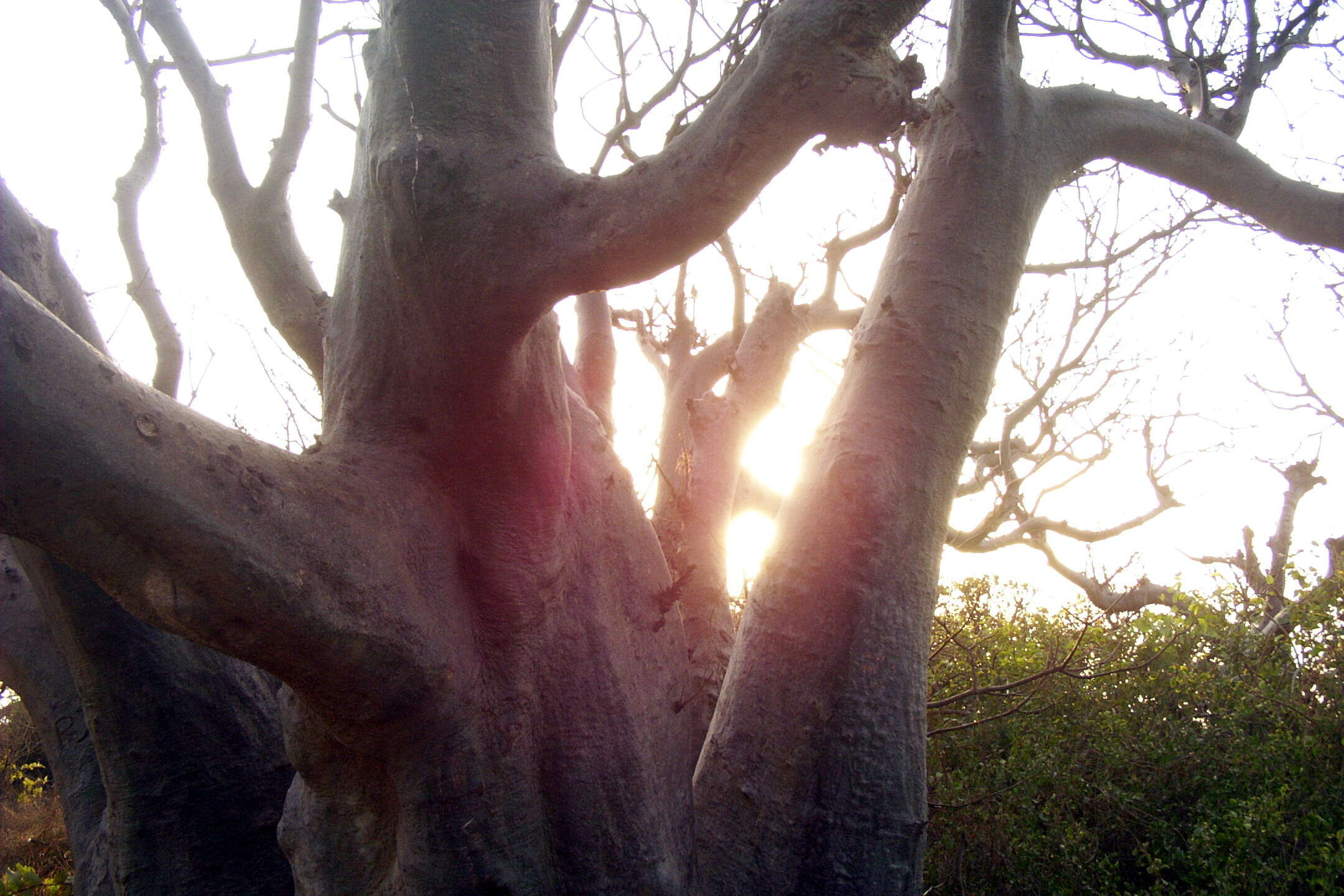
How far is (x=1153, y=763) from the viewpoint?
3.98 metres

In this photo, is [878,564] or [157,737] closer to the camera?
[878,564]

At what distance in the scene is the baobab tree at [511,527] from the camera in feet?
4.68

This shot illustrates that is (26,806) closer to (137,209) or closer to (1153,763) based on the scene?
(137,209)

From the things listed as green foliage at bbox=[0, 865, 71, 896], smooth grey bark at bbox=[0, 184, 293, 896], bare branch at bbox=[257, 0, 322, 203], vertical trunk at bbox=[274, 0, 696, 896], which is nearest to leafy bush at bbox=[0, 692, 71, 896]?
green foliage at bbox=[0, 865, 71, 896]

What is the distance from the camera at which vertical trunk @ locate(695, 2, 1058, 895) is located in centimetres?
186

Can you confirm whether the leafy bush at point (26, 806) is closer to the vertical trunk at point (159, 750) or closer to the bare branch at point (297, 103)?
the vertical trunk at point (159, 750)

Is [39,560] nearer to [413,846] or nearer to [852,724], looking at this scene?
[413,846]

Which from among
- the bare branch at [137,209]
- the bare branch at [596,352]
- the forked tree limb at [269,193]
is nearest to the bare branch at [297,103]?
the forked tree limb at [269,193]

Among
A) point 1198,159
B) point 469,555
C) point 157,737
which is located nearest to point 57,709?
point 157,737

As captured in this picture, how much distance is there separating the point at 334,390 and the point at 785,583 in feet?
4.05

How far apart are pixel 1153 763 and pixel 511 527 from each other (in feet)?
12.2

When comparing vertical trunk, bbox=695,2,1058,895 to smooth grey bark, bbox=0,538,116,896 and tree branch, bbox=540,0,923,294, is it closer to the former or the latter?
tree branch, bbox=540,0,923,294

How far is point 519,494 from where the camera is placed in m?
1.90

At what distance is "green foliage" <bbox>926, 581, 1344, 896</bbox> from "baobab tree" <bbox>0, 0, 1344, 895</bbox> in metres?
1.75
